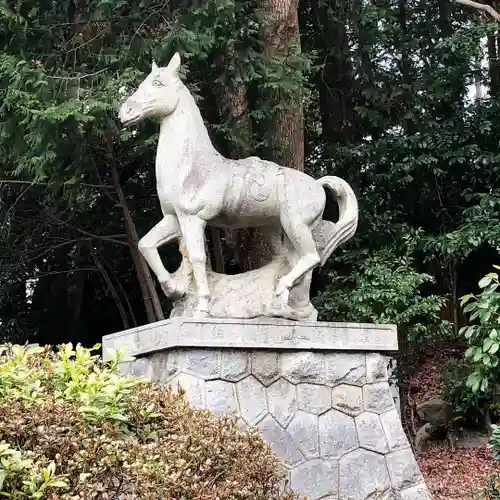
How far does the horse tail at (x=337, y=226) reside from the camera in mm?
4984

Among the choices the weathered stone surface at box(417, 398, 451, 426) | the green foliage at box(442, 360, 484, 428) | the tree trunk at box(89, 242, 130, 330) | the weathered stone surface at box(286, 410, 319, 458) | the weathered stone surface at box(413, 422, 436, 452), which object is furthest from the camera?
the tree trunk at box(89, 242, 130, 330)

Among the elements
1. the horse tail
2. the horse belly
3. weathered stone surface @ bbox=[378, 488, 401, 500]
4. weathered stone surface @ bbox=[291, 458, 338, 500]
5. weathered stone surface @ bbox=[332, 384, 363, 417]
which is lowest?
weathered stone surface @ bbox=[378, 488, 401, 500]

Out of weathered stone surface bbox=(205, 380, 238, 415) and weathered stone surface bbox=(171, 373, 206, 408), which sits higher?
weathered stone surface bbox=(171, 373, 206, 408)

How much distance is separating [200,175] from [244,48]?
2.46 metres

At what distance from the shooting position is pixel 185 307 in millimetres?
4637

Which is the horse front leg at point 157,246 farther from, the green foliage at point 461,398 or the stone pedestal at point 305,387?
the green foliage at point 461,398

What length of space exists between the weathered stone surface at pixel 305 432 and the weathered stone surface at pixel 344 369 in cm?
25

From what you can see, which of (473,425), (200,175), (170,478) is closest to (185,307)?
(200,175)

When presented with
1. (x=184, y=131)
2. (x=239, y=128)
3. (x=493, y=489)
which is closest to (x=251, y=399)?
(x=184, y=131)

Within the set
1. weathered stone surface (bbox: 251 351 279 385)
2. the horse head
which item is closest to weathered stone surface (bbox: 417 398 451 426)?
weathered stone surface (bbox: 251 351 279 385)

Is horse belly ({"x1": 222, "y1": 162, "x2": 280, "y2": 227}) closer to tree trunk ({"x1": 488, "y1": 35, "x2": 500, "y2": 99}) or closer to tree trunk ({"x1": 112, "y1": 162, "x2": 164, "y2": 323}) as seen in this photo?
tree trunk ({"x1": 112, "y1": 162, "x2": 164, "y2": 323})

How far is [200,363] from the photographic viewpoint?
14.0 ft

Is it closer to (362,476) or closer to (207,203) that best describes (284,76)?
(207,203)

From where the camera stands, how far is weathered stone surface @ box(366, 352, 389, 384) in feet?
15.7
